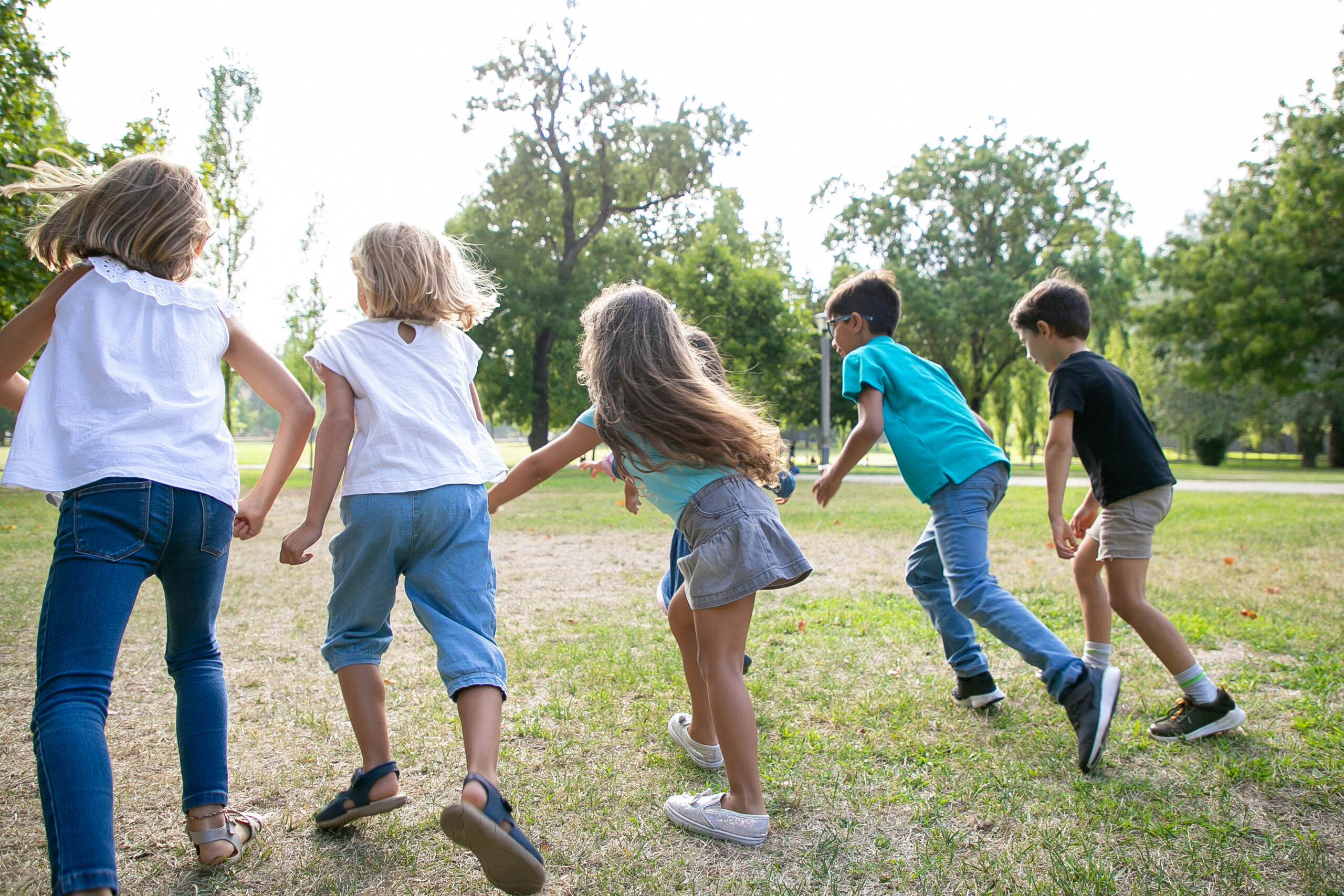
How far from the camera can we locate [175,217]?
2.30m


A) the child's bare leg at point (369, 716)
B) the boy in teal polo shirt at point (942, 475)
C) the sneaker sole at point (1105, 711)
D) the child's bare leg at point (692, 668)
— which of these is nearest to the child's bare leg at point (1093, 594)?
the boy in teal polo shirt at point (942, 475)

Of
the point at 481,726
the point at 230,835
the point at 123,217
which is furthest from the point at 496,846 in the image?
the point at 123,217

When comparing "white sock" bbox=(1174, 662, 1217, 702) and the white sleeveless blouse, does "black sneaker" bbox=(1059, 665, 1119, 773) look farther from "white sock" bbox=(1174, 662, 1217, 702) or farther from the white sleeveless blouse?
the white sleeveless blouse

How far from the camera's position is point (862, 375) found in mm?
3576

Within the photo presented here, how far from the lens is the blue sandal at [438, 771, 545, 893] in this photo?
1966mm

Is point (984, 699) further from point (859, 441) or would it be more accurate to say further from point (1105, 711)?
point (859, 441)

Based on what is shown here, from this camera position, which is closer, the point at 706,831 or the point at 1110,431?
the point at 706,831

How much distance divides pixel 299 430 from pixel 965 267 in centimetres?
3567

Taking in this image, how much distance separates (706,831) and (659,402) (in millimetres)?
1241

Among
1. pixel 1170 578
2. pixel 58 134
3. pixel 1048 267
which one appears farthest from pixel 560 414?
pixel 1170 578

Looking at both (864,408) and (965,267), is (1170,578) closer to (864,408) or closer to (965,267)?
(864,408)

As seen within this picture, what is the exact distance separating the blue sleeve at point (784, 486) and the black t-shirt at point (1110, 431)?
1164 millimetres

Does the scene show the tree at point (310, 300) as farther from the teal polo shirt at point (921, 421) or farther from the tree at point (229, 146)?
the teal polo shirt at point (921, 421)

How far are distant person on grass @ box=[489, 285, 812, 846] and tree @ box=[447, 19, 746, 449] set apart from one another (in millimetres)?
25497
